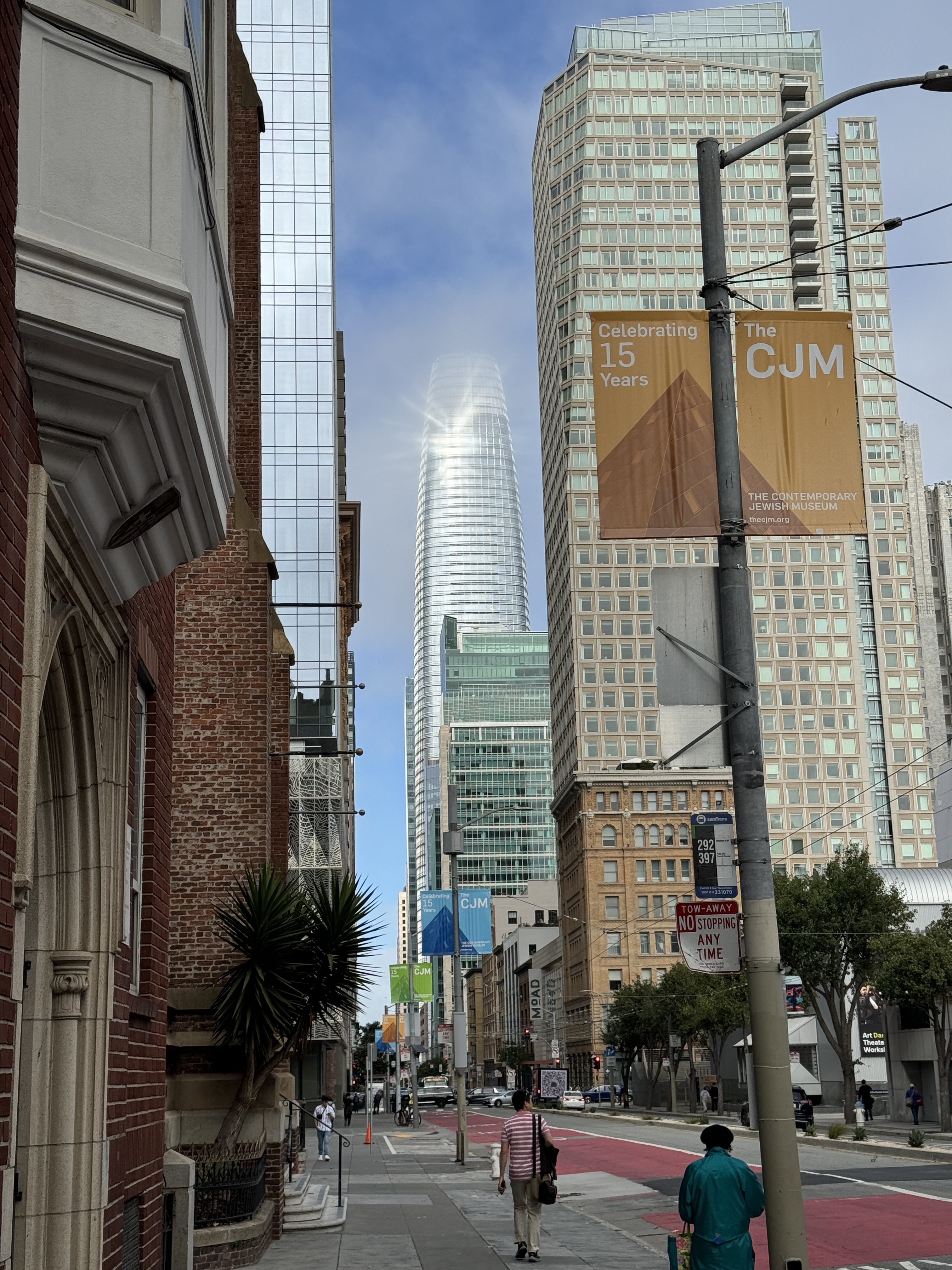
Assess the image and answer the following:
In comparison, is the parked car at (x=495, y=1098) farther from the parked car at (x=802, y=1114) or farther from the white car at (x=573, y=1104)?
the parked car at (x=802, y=1114)

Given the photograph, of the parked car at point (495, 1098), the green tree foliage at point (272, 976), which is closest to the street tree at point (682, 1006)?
the parked car at point (495, 1098)

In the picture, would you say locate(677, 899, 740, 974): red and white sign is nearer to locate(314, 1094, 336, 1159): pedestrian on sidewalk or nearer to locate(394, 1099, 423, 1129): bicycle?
locate(314, 1094, 336, 1159): pedestrian on sidewalk

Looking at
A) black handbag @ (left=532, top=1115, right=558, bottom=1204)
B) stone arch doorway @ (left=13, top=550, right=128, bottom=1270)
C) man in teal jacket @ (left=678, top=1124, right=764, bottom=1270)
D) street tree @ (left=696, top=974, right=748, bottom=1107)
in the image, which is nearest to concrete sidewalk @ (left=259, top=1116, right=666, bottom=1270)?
black handbag @ (left=532, top=1115, right=558, bottom=1204)

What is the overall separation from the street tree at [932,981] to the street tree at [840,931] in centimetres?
641

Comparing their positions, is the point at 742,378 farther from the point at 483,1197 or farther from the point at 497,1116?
the point at 497,1116

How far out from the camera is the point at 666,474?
31.8 ft

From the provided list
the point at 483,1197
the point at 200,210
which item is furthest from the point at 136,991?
the point at 483,1197

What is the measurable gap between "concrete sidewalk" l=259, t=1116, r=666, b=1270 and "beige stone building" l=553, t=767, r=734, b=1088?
85.2 meters

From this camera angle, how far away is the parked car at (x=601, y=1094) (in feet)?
310

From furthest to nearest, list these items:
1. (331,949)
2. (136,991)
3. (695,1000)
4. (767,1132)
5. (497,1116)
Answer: (695,1000) → (497,1116) → (331,949) → (136,991) → (767,1132)

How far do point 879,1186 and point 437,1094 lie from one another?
73.5m

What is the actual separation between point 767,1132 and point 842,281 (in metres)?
131

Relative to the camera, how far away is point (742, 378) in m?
9.70

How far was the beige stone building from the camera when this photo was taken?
11375 centimetres
